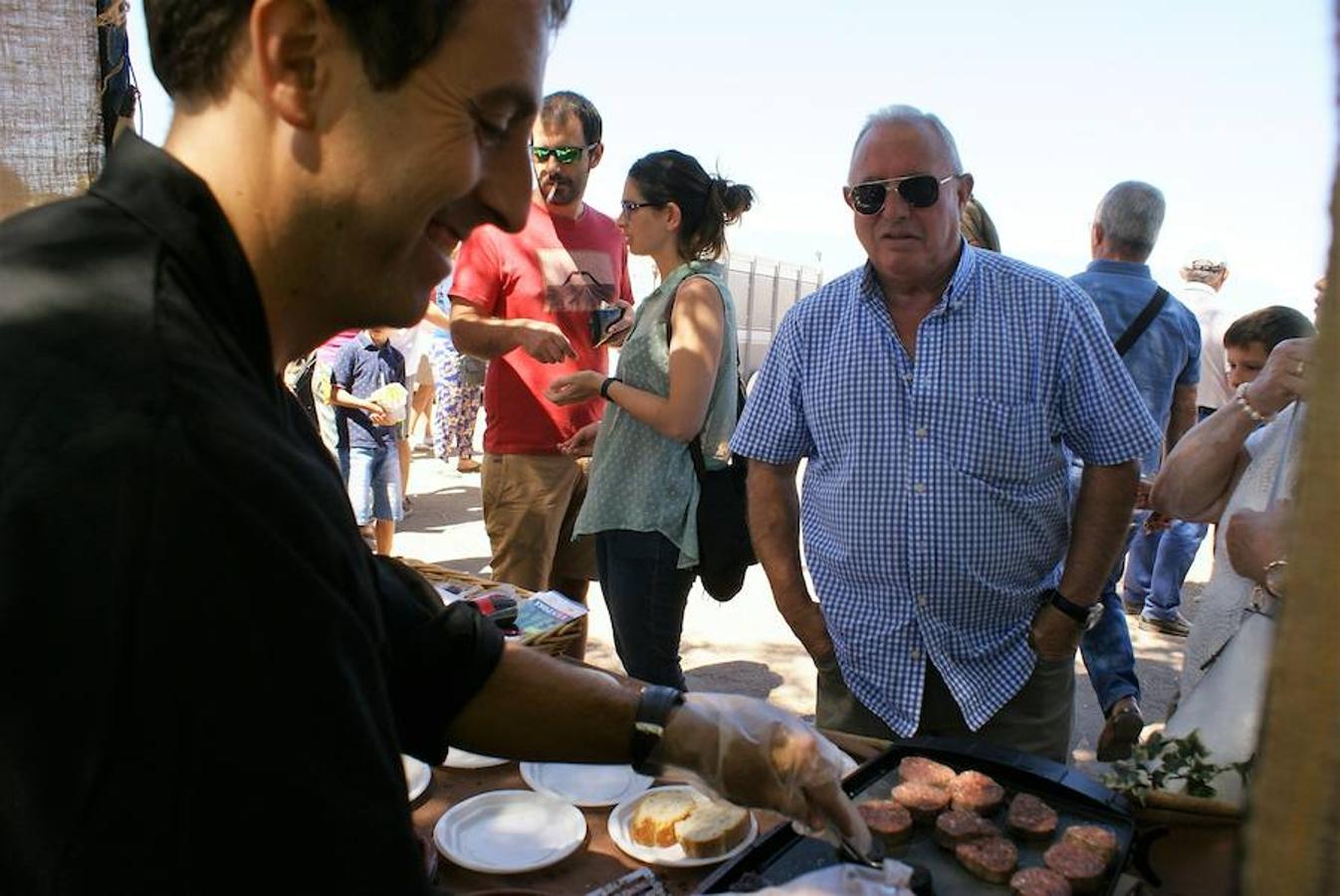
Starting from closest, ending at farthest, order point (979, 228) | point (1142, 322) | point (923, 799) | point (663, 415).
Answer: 1. point (923, 799)
2. point (663, 415)
3. point (979, 228)
4. point (1142, 322)

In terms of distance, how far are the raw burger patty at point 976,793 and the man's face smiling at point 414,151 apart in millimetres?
1332

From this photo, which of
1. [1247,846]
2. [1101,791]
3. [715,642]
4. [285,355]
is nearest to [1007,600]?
[1101,791]

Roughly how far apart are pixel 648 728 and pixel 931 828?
2.03 ft

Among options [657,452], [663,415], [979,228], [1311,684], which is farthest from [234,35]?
[979,228]

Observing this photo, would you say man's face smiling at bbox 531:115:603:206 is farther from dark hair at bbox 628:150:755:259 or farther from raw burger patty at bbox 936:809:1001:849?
raw burger patty at bbox 936:809:1001:849

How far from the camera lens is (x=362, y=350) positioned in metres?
6.35

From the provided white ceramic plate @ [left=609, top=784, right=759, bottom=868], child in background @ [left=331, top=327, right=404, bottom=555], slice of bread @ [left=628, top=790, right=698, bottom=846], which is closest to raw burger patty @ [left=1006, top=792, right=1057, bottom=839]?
white ceramic plate @ [left=609, top=784, right=759, bottom=868]

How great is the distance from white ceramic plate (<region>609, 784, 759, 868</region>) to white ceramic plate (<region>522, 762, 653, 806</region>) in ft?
0.20

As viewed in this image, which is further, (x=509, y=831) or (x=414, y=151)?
(x=509, y=831)

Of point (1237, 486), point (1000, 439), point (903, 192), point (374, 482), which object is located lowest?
point (374, 482)

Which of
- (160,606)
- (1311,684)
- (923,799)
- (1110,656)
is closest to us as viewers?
(1311,684)

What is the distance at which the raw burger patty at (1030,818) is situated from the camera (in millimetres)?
1747

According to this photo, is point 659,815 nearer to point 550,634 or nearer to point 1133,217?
point 550,634

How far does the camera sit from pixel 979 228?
385cm
